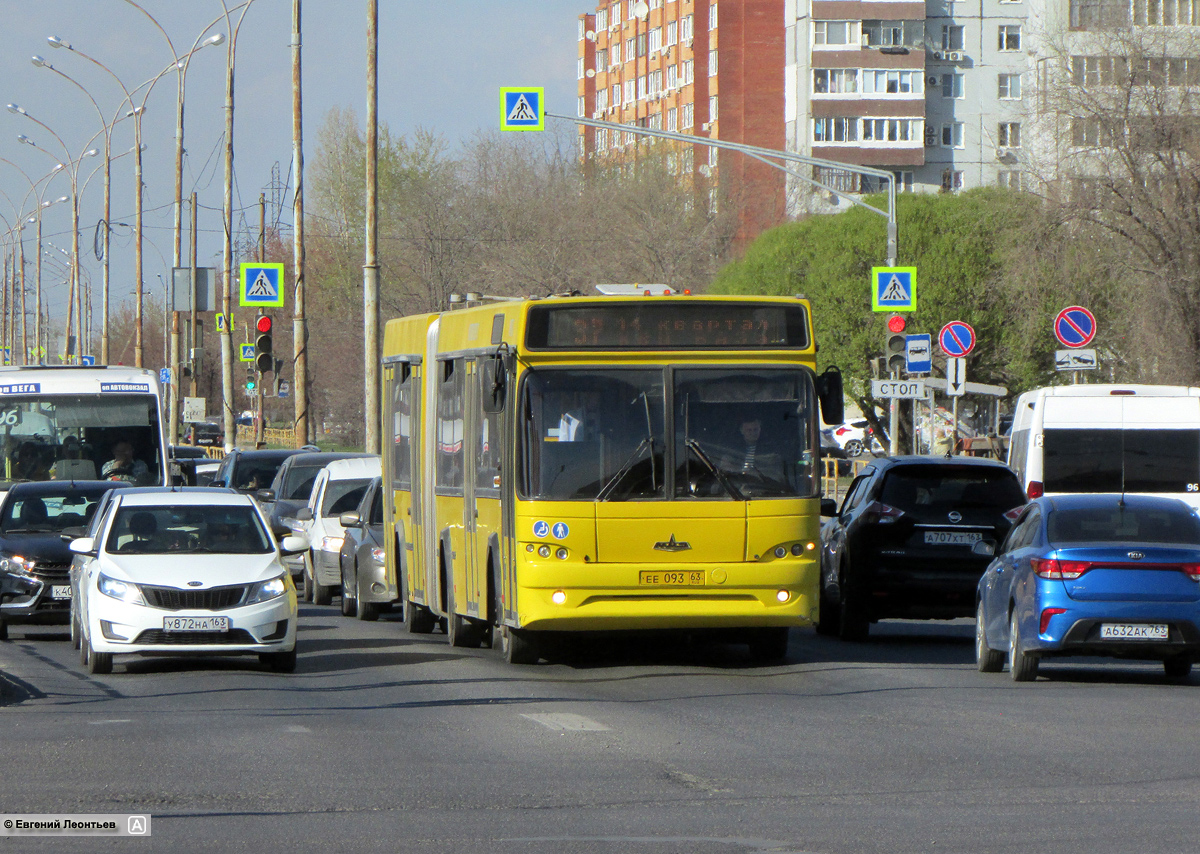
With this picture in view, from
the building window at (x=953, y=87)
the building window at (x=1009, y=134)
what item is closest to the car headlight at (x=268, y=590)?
the building window at (x=1009, y=134)

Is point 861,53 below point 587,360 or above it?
above

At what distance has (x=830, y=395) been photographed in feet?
49.5

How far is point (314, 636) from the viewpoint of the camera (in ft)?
64.5

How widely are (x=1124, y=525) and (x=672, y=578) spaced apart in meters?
3.42

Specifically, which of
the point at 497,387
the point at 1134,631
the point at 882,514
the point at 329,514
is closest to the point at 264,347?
the point at 329,514

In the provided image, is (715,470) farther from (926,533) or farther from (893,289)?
(893,289)

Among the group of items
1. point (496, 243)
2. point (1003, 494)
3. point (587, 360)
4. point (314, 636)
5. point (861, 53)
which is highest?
point (861, 53)

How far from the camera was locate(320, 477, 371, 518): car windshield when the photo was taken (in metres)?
25.0

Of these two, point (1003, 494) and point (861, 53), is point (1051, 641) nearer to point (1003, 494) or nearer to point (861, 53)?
point (1003, 494)

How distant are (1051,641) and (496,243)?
214ft

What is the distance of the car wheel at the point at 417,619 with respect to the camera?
783 inches

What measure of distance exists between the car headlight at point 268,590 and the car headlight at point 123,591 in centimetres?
84

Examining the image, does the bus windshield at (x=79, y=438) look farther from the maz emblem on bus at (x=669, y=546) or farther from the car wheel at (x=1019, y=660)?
the car wheel at (x=1019, y=660)

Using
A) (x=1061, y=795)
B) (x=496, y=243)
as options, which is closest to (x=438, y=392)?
(x=1061, y=795)
